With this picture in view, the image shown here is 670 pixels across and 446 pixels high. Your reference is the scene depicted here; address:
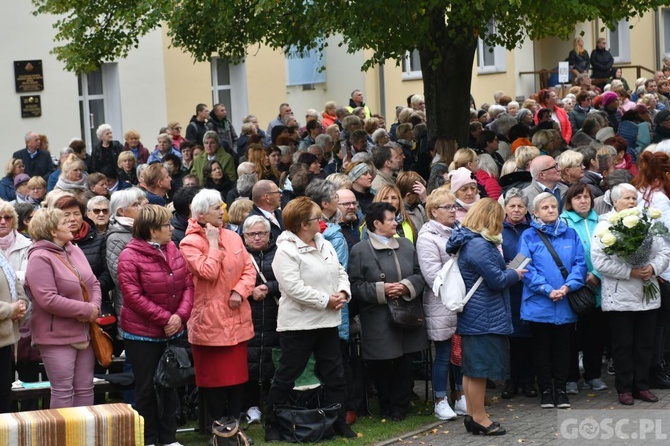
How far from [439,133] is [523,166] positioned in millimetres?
4089

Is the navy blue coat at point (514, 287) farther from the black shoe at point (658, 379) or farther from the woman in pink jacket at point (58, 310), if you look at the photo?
the woman in pink jacket at point (58, 310)

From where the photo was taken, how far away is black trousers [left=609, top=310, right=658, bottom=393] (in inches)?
427

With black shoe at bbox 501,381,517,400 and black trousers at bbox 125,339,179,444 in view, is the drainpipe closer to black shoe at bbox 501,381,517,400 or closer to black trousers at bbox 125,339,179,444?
black shoe at bbox 501,381,517,400

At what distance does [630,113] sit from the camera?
18906 mm

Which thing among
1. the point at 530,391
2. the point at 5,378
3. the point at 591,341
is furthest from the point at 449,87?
the point at 5,378

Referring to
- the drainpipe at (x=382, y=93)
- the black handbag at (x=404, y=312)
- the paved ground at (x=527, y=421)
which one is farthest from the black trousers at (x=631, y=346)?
the drainpipe at (x=382, y=93)

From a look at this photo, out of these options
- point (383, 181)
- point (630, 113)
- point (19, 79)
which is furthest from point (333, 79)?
point (383, 181)

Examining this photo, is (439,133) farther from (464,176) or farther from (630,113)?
(464,176)

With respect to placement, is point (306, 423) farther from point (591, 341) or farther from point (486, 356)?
point (591, 341)

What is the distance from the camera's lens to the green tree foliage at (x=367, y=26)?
14.4 metres

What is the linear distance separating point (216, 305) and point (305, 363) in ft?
2.80

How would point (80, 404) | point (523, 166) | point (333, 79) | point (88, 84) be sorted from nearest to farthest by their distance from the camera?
1. point (80, 404)
2. point (523, 166)
3. point (88, 84)
4. point (333, 79)

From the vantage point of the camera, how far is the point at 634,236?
415 inches

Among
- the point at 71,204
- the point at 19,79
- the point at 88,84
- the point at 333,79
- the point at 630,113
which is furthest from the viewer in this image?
the point at 333,79
